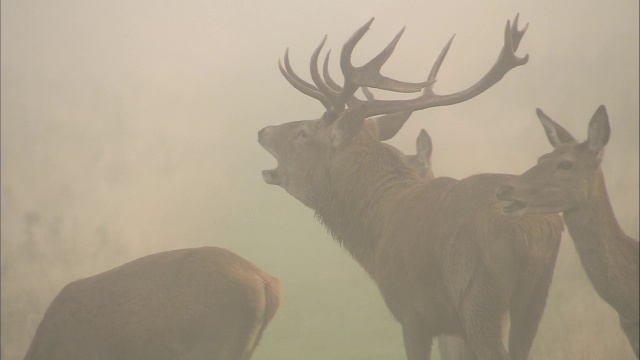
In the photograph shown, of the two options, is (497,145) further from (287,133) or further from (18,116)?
(18,116)

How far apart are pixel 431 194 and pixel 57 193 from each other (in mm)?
2543

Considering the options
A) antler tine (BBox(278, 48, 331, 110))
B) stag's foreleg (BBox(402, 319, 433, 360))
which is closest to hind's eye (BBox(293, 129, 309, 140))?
antler tine (BBox(278, 48, 331, 110))

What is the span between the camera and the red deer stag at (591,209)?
3.09m

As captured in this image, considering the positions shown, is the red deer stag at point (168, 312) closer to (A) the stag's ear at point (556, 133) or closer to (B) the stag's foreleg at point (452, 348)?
(B) the stag's foreleg at point (452, 348)

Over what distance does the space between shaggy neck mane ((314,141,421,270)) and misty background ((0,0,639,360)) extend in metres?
0.76

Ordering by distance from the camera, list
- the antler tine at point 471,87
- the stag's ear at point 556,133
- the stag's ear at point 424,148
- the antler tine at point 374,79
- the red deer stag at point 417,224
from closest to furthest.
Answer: the red deer stag at point 417,224
the stag's ear at point 556,133
the antler tine at point 471,87
the antler tine at point 374,79
the stag's ear at point 424,148

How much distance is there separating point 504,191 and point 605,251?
394 mm

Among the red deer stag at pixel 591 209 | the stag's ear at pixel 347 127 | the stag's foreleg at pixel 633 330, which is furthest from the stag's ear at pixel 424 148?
the stag's foreleg at pixel 633 330

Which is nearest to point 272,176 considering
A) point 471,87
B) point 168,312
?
point 168,312

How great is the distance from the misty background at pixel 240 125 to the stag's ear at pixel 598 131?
96 cm

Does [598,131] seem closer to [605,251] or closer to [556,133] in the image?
[556,133]

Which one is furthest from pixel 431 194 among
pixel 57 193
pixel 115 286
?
pixel 57 193

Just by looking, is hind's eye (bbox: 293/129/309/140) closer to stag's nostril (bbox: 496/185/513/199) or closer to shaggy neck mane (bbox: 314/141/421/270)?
shaggy neck mane (bbox: 314/141/421/270)

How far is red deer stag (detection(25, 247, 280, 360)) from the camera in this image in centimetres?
400
